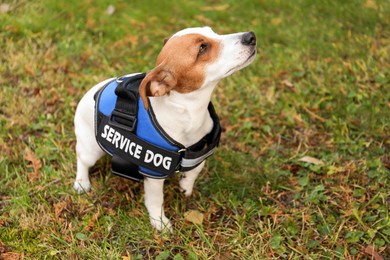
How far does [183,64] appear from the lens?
2791mm

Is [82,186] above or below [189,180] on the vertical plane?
below

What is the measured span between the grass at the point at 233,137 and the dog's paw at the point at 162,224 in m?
0.05

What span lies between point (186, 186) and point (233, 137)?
0.88 metres

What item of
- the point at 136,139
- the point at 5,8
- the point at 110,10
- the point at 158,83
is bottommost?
the point at 110,10

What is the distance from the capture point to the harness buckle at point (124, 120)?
118 inches

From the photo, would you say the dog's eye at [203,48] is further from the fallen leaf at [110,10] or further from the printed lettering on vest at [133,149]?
the fallen leaf at [110,10]

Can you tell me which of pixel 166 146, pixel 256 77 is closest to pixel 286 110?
pixel 256 77

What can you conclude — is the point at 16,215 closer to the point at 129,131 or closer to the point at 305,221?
the point at 129,131

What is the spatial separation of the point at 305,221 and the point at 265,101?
1539mm

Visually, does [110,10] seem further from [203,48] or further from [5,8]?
[203,48]

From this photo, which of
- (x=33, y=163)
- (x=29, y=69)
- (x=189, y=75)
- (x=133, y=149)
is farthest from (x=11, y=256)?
(x=29, y=69)

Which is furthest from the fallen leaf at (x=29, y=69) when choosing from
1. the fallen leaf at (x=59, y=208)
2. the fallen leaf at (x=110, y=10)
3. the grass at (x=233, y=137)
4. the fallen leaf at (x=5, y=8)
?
the fallen leaf at (x=59, y=208)

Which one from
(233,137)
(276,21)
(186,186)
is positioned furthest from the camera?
(276,21)

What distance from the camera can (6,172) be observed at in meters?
3.76
